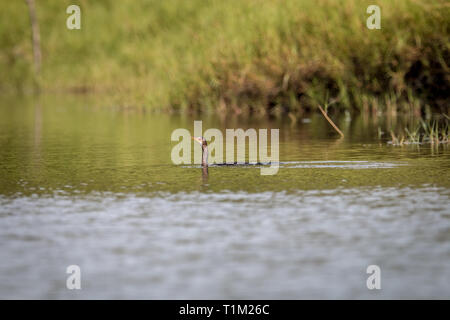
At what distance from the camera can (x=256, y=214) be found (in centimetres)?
967

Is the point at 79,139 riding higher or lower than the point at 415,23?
lower

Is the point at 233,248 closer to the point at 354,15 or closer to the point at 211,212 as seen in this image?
the point at 211,212

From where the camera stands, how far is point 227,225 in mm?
9141

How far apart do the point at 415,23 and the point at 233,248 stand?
14.4 m

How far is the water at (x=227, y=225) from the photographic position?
7195mm

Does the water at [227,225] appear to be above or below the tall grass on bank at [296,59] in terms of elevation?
below

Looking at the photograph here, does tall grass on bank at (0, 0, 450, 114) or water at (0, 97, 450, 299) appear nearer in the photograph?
water at (0, 97, 450, 299)

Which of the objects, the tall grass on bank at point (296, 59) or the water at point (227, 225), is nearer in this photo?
the water at point (227, 225)

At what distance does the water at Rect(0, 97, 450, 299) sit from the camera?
720 cm

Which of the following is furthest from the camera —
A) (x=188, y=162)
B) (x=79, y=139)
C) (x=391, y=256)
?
(x=79, y=139)

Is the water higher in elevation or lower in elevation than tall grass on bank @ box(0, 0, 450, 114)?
lower

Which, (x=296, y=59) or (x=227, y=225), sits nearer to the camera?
(x=227, y=225)
